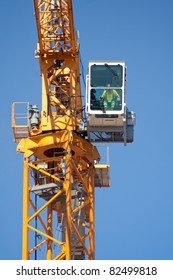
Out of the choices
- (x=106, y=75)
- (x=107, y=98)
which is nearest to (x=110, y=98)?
(x=107, y=98)

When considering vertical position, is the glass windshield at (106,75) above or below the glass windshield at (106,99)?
above

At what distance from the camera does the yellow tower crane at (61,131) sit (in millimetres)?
50406

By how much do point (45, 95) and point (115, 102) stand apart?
10.7 feet

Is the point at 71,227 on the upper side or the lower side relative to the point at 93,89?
lower

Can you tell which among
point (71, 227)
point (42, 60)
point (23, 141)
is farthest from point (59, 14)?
point (71, 227)

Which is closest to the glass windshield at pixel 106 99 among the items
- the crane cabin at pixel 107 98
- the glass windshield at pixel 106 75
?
the crane cabin at pixel 107 98

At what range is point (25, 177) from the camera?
51.1 metres

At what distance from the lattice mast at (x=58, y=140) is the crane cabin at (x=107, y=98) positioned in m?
1.47

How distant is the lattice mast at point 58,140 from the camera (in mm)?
50656

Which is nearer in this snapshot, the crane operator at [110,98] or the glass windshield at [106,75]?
the crane operator at [110,98]

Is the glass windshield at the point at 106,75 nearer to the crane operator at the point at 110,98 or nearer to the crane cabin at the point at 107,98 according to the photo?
the crane cabin at the point at 107,98

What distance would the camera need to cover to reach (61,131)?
5088 centimetres

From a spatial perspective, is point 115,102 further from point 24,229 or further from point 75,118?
point 24,229

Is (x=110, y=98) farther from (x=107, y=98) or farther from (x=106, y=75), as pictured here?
(x=106, y=75)
